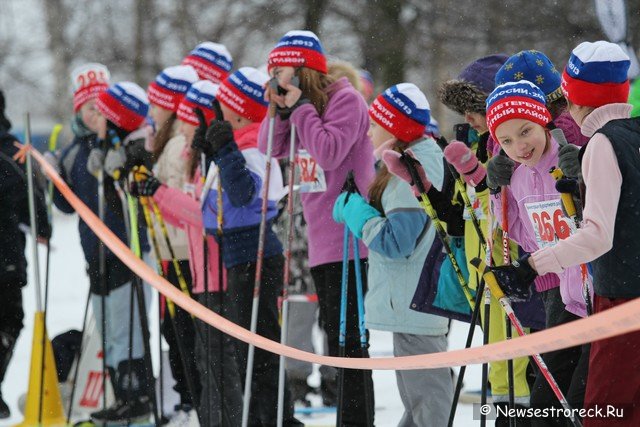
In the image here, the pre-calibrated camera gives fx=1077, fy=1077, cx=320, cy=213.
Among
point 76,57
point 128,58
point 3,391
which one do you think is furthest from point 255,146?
point 76,57

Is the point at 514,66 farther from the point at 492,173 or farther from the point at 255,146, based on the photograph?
the point at 255,146

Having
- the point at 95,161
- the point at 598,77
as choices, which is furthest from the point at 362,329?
the point at 95,161

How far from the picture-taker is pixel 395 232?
4379 mm

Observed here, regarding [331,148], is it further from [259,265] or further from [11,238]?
[11,238]

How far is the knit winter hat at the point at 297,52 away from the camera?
5070 millimetres

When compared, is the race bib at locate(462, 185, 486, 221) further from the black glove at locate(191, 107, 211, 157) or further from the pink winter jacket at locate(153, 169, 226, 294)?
the pink winter jacket at locate(153, 169, 226, 294)

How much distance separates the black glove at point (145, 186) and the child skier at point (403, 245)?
1088mm

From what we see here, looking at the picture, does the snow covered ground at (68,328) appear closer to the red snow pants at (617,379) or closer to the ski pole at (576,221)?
the ski pole at (576,221)

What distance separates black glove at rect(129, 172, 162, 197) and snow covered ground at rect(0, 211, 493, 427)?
5.25 feet

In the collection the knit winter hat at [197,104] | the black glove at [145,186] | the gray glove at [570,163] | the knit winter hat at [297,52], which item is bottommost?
the gray glove at [570,163]

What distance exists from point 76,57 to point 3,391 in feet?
60.3

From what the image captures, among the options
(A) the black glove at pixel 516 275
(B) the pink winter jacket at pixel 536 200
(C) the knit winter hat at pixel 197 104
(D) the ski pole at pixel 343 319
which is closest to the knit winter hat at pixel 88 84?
(C) the knit winter hat at pixel 197 104

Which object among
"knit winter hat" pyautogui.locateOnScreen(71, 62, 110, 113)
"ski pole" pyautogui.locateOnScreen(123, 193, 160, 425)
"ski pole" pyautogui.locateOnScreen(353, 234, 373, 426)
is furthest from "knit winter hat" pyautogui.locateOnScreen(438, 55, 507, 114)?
"knit winter hat" pyautogui.locateOnScreen(71, 62, 110, 113)

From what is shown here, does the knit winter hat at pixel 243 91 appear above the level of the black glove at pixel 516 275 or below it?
above
